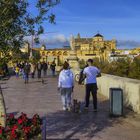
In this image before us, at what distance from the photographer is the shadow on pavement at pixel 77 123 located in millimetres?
11297

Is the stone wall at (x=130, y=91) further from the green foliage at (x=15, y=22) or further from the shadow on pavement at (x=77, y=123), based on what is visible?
the green foliage at (x=15, y=22)

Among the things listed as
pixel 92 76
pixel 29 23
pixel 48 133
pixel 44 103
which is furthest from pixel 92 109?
pixel 29 23

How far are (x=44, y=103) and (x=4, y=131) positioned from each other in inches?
401

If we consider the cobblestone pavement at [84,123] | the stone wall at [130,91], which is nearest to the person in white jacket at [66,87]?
the cobblestone pavement at [84,123]

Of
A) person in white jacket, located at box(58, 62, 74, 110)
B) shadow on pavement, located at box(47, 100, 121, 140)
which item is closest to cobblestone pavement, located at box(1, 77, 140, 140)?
shadow on pavement, located at box(47, 100, 121, 140)

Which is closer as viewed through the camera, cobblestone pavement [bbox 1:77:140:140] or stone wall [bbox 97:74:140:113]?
cobblestone pavement [bbox 1:77:140:140]

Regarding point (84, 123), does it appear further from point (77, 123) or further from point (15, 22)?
point (15, 22)

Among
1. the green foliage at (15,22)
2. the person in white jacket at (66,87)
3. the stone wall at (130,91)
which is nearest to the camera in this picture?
the green foliage at (15,22)

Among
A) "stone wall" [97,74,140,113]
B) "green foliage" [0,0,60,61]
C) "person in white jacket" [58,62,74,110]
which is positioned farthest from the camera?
"person in white jacket" [58,62,74,110]

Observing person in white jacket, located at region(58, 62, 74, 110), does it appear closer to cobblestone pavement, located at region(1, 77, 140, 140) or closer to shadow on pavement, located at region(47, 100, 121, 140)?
cobblestone pavement, located at region(1, 77, 140, 140)

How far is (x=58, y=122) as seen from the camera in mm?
13094

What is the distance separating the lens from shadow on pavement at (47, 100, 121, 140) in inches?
445

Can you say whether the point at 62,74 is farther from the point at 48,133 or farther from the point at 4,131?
the point at 4,131

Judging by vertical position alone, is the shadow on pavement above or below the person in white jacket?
below
